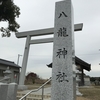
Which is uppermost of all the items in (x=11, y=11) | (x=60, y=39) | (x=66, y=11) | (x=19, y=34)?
(x=11, y=11)

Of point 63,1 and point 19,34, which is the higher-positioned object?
point 19,34

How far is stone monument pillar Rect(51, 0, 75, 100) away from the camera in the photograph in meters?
2.97

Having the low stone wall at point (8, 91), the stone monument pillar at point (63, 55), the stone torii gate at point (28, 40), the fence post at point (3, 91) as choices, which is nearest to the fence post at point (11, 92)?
the low stone wall at point (8, 91)

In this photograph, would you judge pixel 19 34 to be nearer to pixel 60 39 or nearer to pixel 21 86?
pixel 21 86

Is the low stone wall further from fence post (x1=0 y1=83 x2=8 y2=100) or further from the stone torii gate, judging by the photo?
the stone torii gate

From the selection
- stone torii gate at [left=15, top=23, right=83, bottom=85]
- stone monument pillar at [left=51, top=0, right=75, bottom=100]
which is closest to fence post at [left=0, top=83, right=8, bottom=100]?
stone monument pillar at [left=51, top=0, right=75, bottom=100]

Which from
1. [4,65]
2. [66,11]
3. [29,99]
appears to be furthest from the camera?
[4,65]

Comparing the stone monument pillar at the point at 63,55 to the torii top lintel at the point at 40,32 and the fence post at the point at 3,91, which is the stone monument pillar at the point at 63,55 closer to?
→ the fence post at the point at 3,91

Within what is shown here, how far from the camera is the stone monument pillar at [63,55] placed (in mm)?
2971

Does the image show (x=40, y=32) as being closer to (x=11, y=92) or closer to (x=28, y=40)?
(x=28, y=40)

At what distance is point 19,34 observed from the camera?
34.6 ft

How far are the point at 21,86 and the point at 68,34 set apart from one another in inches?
269

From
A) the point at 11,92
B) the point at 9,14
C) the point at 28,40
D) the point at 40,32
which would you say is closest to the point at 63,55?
the point at 11,92

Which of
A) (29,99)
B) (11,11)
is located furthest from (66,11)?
(11,11)
